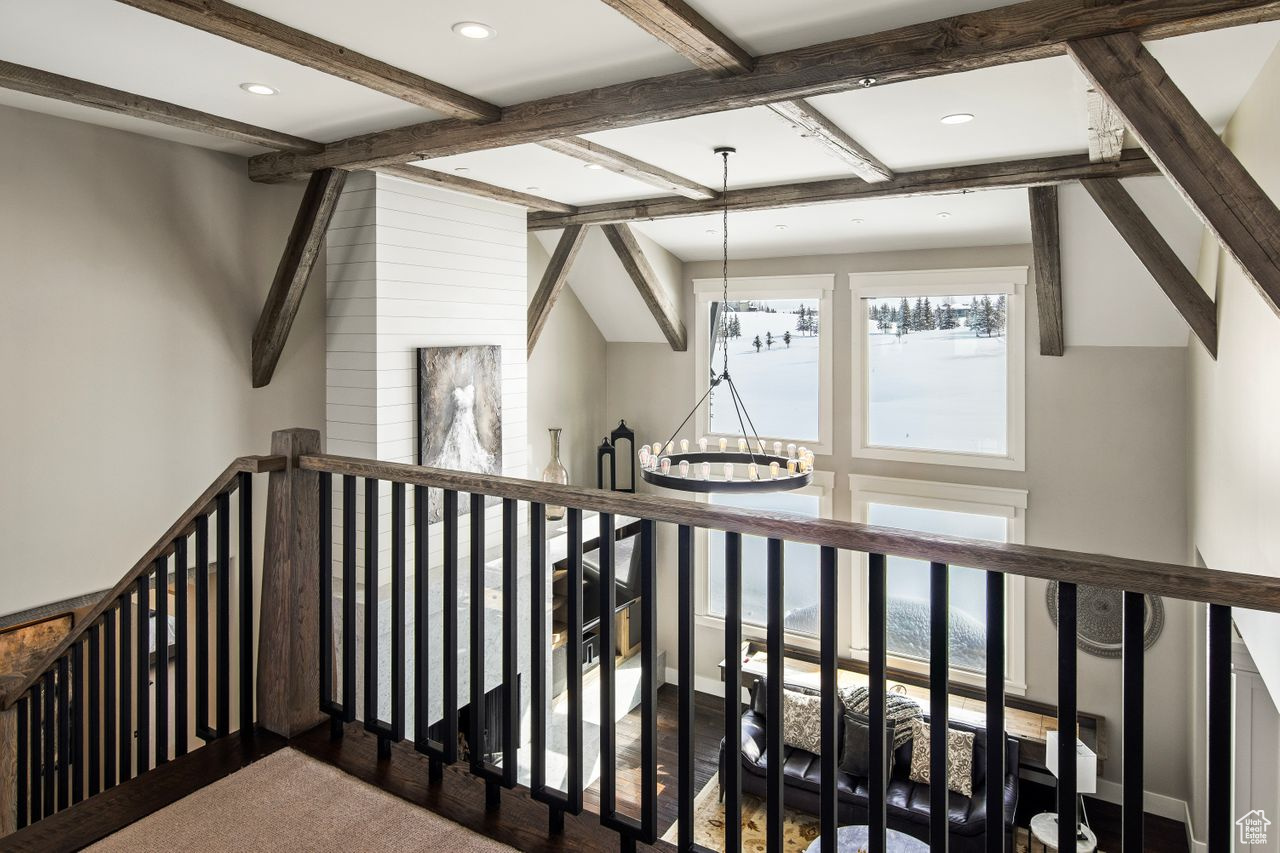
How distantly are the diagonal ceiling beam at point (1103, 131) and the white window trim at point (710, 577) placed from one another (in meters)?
3.72

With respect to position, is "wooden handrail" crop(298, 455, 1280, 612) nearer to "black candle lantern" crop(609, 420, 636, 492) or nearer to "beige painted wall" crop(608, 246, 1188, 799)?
"beige painted wall" crop(608, 246, 1188, 799)

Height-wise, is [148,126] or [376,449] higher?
[148,126]

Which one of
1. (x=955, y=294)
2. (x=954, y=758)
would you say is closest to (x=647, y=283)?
(x=955, y=294)

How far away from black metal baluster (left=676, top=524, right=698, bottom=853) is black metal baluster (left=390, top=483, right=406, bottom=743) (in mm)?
791

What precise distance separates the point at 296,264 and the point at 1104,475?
5.76m

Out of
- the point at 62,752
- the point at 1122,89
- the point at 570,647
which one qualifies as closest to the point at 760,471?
the point at 1122,89

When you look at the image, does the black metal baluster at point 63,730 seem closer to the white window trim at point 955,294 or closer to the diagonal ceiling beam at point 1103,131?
the diagonal ceiling beam at point 1103,131

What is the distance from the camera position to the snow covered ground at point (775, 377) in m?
7.49

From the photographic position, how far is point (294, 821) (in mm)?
1880

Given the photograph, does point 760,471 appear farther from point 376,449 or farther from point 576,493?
point 576,493

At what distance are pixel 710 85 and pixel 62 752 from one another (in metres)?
3.24

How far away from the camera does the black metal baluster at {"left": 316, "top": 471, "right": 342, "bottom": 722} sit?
2277mm

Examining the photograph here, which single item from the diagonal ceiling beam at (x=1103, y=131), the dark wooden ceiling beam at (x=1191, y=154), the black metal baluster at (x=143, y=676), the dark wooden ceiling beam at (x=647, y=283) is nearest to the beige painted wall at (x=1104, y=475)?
the dark wooden ceiling beam at (x=647, y=283)

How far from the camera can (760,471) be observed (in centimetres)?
500
